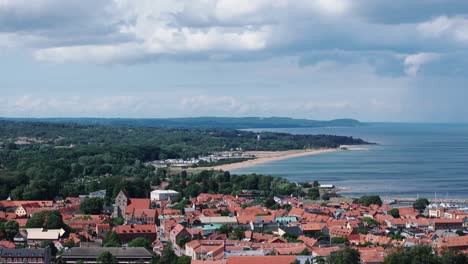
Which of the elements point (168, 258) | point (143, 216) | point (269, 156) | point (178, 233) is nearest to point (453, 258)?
point (168, 258)

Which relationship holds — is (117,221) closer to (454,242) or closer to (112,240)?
(112,240)

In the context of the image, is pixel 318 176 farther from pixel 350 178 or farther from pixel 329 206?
pixel 329 206

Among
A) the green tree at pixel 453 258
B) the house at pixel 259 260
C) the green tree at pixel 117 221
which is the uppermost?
the green tree at pixel 453 258

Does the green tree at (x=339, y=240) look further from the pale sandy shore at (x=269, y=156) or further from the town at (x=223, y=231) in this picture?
the pale sandy shore at (x=269, y=156)

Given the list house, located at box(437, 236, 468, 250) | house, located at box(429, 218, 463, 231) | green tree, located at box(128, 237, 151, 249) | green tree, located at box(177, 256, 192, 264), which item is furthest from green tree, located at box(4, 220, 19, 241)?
house, located at box(429, 218, 463, 231)

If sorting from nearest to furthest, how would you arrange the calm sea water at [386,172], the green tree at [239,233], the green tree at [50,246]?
the green tree at [50,246]
the green tree at [239,233]
the calm sea water at [386,172]

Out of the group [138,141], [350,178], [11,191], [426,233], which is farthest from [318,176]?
[138,141]

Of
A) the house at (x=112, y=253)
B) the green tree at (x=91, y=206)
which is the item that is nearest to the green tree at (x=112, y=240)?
the house at (x=112, y=253)
